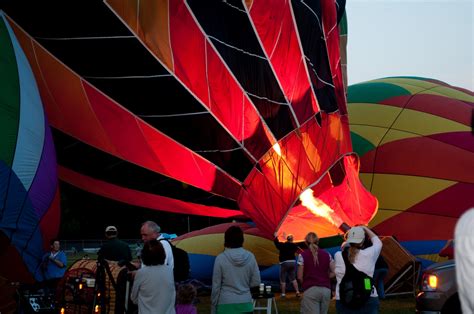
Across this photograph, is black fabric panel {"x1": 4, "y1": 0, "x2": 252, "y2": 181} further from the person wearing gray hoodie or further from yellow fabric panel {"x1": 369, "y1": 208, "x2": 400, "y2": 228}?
the person wearing gray hoodie

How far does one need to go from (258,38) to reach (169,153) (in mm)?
1762

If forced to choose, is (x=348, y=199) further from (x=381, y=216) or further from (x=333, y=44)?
(x=333, y=44)

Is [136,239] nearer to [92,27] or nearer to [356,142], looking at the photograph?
[356,142]

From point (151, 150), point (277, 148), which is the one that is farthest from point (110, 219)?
point (277, 148)

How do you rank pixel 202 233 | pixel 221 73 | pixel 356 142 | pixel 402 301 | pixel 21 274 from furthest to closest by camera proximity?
1. pixel 356 142
2. pixel 202 233
3. pixel 402 301
4. pixel 221 73
5. pixel 21 274

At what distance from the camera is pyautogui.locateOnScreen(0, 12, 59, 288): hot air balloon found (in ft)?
26.7

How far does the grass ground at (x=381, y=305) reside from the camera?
10.7 m

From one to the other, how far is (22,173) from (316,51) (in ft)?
15.5

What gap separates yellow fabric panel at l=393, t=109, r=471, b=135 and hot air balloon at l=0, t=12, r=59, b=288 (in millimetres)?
7629

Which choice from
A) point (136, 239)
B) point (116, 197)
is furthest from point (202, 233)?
point (136, 239)


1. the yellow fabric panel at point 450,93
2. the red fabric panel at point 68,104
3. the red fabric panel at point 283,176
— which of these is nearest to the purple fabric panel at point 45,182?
the red fabric panel at point 68,104

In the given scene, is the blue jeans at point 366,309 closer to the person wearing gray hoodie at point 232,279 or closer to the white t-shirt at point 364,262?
the white t-shirt at point 364,262

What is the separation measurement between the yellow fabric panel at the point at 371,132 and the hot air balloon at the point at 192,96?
3037mm

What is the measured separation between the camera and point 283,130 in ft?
35.9
